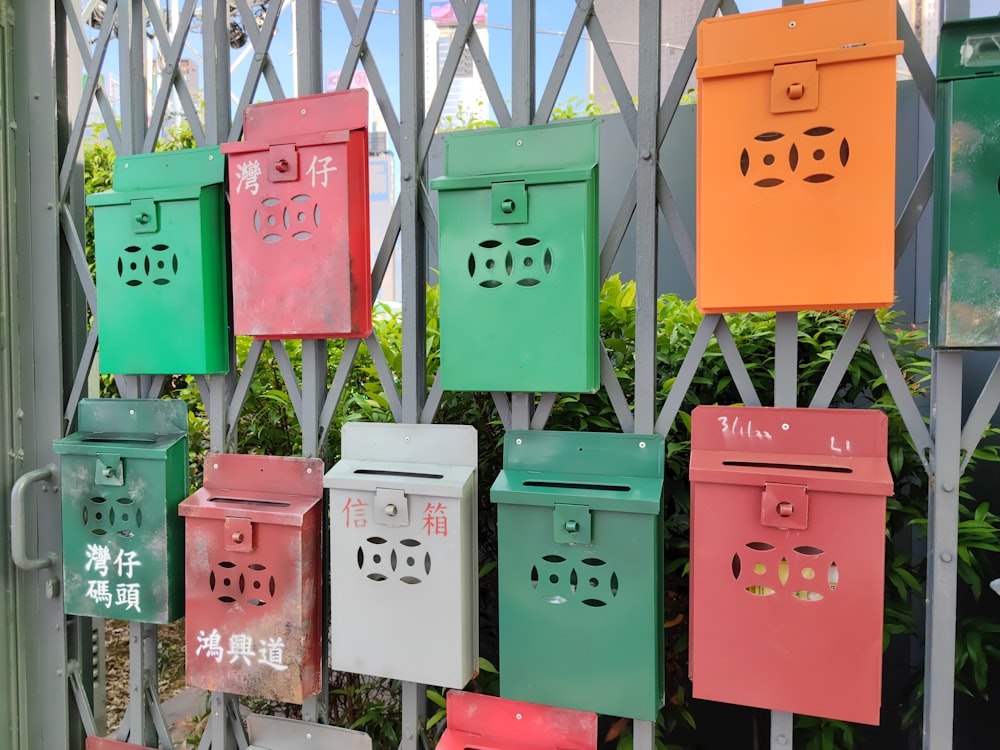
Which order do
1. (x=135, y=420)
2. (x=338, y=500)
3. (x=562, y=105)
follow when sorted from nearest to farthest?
(x=338, y=500)
(x=135, y=420)
(x=562, y=105)

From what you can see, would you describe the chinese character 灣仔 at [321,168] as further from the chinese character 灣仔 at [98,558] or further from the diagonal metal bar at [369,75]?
the chinese character 灣仔 at [98,558]

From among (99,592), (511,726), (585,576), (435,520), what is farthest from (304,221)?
(511,726)

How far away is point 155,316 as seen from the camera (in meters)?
1.60

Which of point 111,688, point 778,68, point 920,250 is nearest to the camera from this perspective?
point 778,68

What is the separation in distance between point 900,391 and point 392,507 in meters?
0.97

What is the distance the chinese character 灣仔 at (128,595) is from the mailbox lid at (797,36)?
1.68 meters

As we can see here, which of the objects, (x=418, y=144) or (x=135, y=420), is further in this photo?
(x=135, y=420)

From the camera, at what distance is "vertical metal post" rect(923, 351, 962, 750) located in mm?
1224

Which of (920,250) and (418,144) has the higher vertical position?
(418,144)

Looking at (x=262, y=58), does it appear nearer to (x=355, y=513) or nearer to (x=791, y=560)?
(x=355, y=513)

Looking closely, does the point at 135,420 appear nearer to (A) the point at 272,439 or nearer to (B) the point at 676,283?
(A) the point at 272,439

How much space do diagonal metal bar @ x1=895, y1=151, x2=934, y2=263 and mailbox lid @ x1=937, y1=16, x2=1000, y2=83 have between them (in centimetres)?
15

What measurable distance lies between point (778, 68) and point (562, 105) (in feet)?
5.18

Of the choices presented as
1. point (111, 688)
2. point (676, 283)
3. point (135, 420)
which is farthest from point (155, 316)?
point (111, 688)
